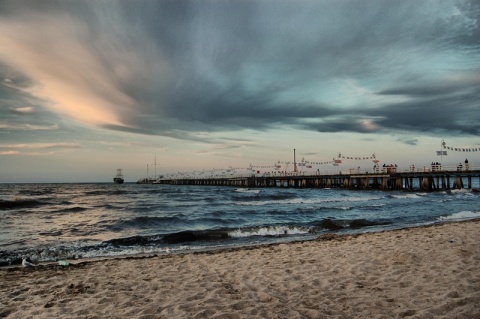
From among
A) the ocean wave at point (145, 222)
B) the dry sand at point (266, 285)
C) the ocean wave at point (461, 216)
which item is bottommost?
the ocean wave at point (461, 216)

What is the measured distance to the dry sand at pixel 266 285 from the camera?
14.8 feet

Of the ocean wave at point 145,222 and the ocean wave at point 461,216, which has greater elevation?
the ocean wave at point 145,222

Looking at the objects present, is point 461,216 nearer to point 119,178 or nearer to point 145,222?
point 145,222

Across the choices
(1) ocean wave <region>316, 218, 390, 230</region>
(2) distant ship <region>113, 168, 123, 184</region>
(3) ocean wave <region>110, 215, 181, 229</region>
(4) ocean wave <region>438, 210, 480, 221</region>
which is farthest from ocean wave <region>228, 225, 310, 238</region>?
(2) distant ship <region>113, 168, 123, 184</region>

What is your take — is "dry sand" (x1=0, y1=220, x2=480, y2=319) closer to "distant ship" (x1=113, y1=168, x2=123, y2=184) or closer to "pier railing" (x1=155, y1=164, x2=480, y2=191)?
"pier railing" (x1=155, y1=164, x2=480, y2=191)

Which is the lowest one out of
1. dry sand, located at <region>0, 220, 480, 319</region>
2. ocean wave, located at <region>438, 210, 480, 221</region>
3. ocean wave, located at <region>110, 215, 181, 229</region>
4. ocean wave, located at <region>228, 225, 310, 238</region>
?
ocean wave, located at <region>438, 210, 480, 221</region>

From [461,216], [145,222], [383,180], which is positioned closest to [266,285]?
[145,222]

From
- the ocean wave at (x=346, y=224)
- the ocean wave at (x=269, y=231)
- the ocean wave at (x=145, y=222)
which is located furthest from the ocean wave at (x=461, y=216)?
the ocean wave at (x=145, y=222)

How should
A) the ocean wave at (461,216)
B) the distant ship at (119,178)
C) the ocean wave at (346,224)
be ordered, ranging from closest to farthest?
1. the ocean wave at (346,224)
2. the ocean wave at (461,216)
3. the distant ship at (119,178)

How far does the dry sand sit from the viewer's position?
4.52 m

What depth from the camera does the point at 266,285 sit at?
18.8 ft

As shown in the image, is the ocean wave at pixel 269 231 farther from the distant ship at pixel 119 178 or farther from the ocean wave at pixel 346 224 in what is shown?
the distant ship at pixel 119 178

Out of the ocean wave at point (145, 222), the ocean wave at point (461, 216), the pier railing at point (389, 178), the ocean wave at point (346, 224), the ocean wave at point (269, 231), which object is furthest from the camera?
the pier railing at point (389, 178)

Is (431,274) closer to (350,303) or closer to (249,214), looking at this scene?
(350,303)
